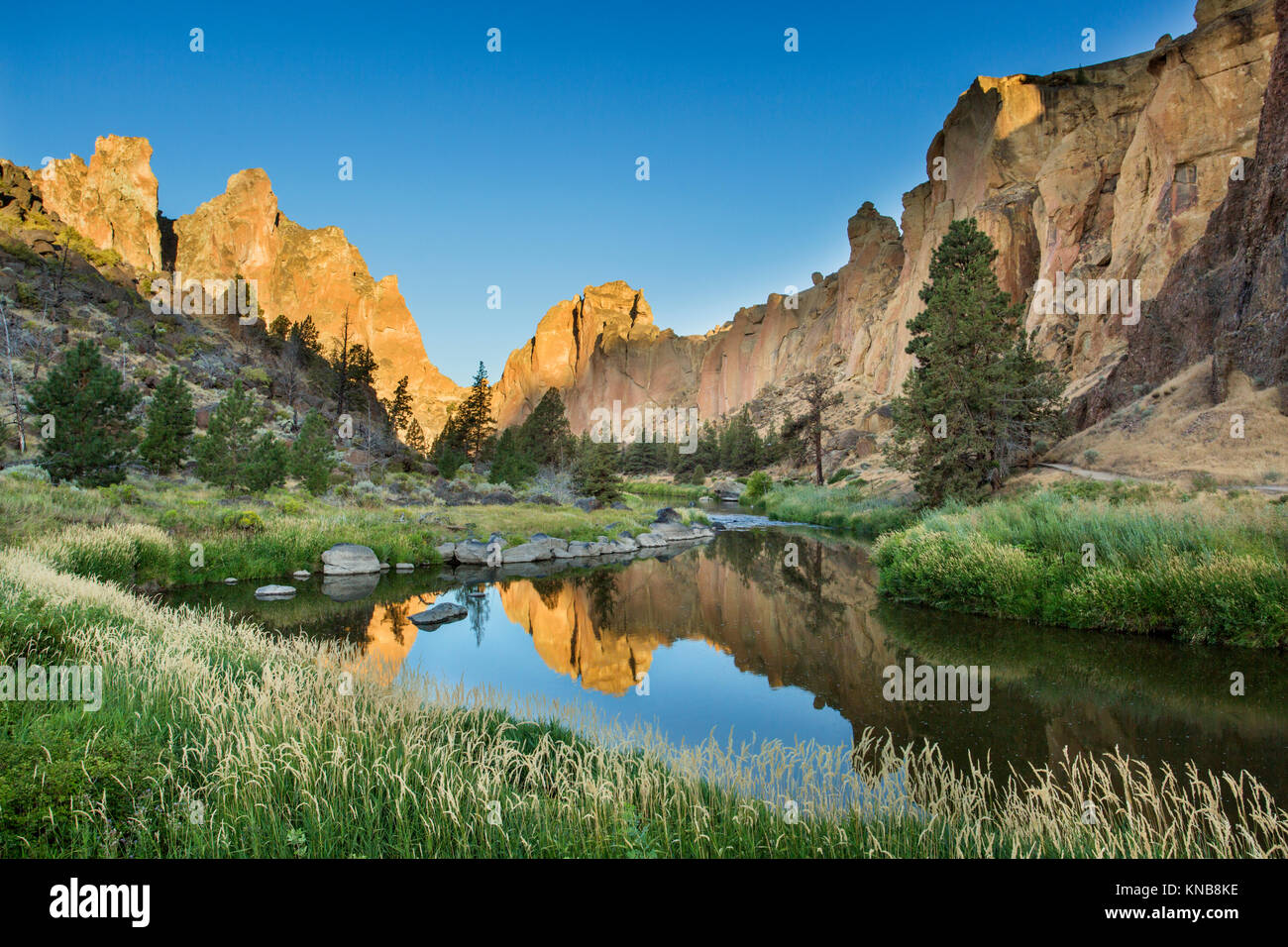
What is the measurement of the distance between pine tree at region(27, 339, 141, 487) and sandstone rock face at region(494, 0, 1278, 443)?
41.1 meters

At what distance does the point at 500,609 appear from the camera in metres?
16.7

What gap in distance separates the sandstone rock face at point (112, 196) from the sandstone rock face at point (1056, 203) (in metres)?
101

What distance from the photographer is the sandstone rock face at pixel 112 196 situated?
268 ft

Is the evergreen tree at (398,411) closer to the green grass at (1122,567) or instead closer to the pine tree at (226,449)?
the pine tree at (226,449)

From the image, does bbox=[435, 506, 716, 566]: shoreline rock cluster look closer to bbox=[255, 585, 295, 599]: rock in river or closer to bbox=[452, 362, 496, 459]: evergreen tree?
bbox=[255, 585, 295, 599]: rock in river

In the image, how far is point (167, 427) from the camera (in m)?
27.1

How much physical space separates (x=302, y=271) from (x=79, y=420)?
436 feet

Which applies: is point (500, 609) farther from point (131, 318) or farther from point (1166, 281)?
point (131, 318)

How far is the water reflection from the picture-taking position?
8.02 meters

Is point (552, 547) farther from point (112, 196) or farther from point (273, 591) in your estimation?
point (112, 196)

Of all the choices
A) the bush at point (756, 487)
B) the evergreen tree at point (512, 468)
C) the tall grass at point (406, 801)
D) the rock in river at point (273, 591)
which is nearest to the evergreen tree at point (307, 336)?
the evergreen tree at point (512, 468)

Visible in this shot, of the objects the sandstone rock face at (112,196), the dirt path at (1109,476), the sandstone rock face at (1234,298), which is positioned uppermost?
the sandstone rock face at (112,196)
